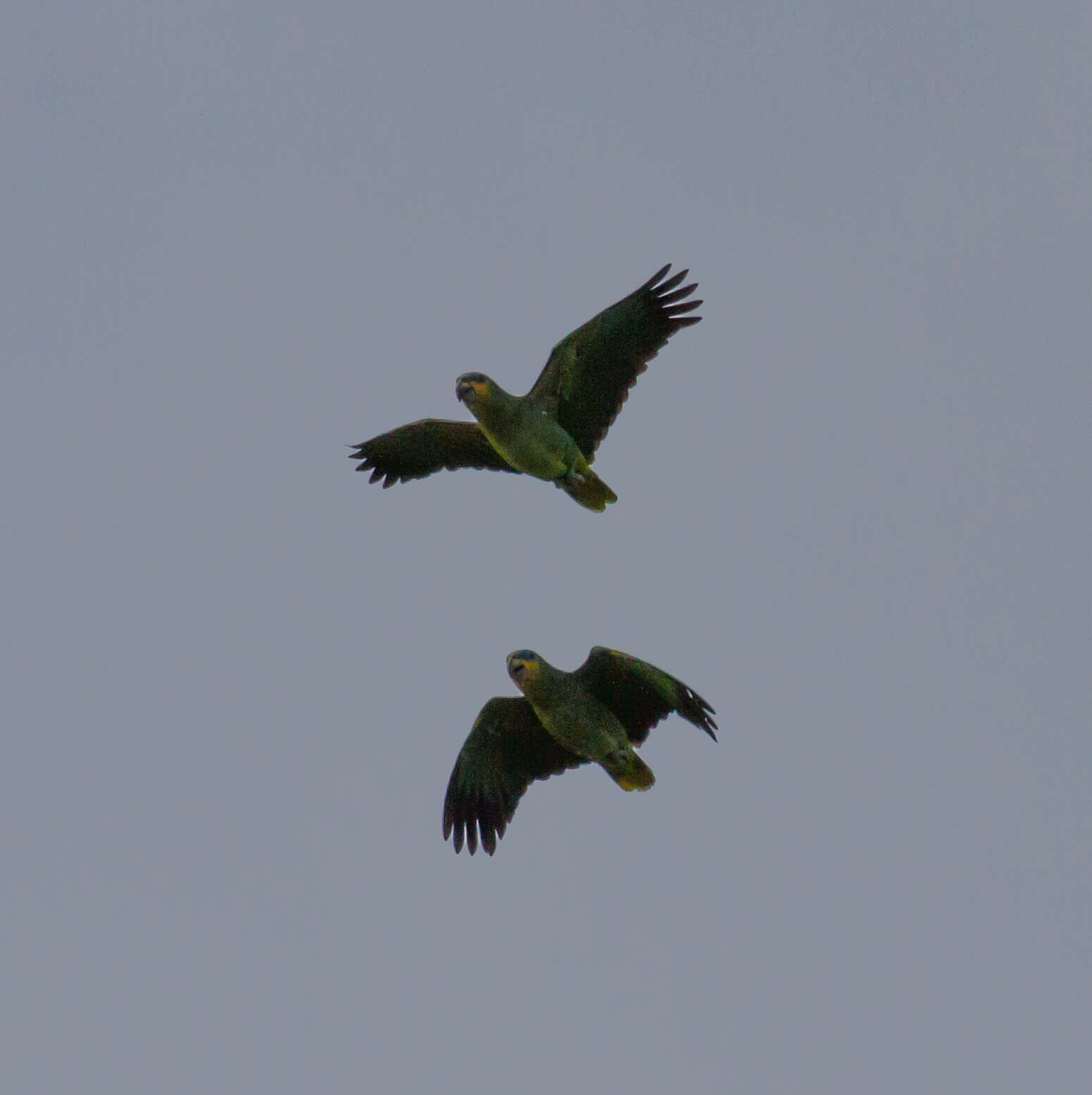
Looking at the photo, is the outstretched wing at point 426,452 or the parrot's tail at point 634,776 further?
the outstretched wing at point 426,452

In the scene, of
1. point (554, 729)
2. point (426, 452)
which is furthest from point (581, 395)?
point (554, 729)

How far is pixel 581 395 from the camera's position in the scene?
13.5 metres

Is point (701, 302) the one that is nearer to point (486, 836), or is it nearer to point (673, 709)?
point (673, 709)

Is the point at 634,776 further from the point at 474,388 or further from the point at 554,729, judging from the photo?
the point at 474,388

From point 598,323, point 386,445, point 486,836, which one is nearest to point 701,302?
point 598,323

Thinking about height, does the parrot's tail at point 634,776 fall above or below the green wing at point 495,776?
below

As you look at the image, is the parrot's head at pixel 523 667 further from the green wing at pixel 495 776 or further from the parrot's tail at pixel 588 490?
the parrot's tail at pixel 588 490

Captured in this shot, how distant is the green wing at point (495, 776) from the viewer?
13.3 metres

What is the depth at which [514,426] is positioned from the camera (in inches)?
514

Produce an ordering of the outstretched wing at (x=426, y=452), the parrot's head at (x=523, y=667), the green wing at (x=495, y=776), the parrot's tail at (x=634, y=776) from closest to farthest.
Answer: the parrot's head at (x=523, y=667) < the parrot's tail at (x=634, y=776) < the green wing at (x=495, y=776) < the outstretched wing at (x=426, y=452)

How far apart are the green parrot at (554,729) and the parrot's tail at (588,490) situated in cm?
155

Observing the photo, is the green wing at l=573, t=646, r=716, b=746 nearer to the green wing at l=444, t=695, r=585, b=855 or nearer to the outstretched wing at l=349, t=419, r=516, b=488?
the green wing at l=444, t=695, r=585, b=855

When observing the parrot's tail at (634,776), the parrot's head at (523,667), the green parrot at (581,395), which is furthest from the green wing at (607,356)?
the parrot's tail at (634,776)

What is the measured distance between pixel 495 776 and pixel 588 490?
8.80ft
